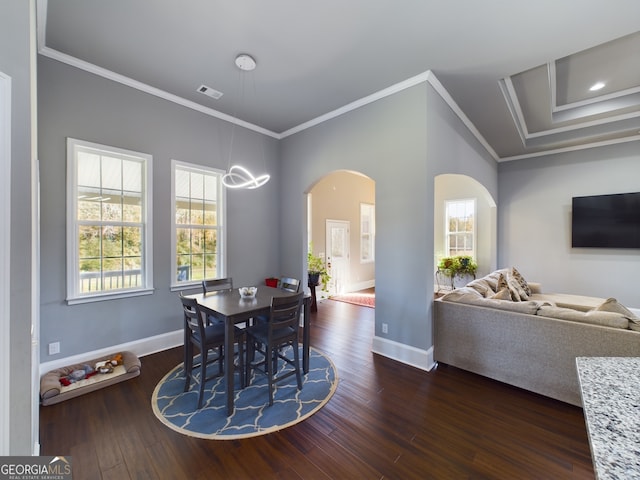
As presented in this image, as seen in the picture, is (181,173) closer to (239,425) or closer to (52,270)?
(52,270)

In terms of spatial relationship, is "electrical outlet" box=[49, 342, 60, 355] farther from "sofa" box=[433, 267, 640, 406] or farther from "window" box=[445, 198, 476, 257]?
"window" box=[445, 198, 476, 257]

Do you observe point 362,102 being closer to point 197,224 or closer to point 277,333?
point 197,224

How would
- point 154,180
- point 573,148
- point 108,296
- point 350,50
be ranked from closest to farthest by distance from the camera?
point 350,50
point 108,296
point 154,180
point 573,148

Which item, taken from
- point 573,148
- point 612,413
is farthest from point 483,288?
point 573,148

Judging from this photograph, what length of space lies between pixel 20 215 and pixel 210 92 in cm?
291

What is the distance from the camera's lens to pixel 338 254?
7.15 m

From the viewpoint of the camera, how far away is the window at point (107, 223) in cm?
295

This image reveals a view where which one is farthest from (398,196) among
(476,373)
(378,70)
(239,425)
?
(239,425)

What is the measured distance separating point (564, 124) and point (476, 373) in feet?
15.6

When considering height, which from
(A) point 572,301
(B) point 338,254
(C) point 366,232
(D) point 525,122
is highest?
(D) point 525,122

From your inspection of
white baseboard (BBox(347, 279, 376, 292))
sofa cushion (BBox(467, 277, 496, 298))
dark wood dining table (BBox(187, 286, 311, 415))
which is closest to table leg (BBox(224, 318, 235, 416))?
dark wood dining table (BBox(187, 286, 311, 415))

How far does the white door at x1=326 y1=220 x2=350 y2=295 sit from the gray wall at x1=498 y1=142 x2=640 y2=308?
3737 millimetres

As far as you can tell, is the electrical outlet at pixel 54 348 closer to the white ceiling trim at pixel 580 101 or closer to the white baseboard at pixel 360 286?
the white baseboard at pixel 360 286

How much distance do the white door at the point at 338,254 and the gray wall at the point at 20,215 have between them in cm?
570
